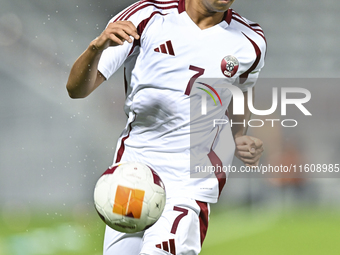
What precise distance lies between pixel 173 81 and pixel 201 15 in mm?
358

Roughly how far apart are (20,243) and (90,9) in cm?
327

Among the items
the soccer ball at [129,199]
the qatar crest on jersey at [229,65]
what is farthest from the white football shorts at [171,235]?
the qatar crest on jersey at [229,65]

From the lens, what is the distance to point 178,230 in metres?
2.03

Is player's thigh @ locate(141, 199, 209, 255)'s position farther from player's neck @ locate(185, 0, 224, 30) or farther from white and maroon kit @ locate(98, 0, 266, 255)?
player's neck @ locate(185, 0, 224, 30)

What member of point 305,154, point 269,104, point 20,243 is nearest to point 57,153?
point 20,243

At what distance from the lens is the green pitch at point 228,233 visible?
468 centimetres

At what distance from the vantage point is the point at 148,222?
72.0 inches

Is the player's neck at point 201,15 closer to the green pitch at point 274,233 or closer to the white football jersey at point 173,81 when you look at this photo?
the white football jersey at point 173,81

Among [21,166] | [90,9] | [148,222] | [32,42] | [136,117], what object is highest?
[90,9]

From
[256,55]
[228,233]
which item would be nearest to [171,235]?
[256,55]

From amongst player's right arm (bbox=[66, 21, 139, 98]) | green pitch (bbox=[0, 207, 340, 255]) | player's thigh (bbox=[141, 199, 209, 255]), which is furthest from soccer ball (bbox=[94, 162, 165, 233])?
green pitch (bbox=[0, 207, 340, 255])

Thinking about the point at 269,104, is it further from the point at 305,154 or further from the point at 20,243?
the point at 20,243

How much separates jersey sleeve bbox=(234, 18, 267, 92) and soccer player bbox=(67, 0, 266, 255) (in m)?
0.02

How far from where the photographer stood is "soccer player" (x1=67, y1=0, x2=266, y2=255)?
2107mm
